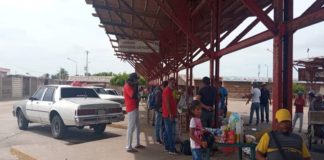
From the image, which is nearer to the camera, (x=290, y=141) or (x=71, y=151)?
(x=290, y=141)

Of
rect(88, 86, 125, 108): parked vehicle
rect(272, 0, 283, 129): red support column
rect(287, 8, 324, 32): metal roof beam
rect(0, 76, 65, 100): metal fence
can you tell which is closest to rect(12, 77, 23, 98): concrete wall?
rect(0, 76, 65, 100): metal fence

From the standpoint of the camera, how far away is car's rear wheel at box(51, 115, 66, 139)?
12266mm

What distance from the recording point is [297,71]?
26953 mm

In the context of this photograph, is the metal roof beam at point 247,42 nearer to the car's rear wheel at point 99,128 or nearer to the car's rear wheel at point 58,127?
the car's rear wheel at point 58,127

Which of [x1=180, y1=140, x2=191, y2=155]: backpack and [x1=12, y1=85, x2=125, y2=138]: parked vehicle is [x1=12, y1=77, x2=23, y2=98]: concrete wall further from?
[x1=180, y1=140, x2=191, y2=155]: backpack

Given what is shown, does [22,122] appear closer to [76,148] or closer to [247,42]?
[76,148]

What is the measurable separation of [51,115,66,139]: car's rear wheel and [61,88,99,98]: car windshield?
853mm

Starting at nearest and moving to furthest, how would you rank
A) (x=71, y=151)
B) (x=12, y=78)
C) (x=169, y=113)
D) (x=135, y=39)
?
(x=169, y=113), (x=71, y=151), (x=135, y=39), (x=12, y=78)

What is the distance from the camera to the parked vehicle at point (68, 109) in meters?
12.0

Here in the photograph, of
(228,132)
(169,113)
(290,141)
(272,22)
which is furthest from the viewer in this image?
(169,113)

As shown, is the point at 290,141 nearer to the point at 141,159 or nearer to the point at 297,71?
the point at 141,159

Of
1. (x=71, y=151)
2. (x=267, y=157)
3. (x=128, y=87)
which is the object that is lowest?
(x=71, y=151)

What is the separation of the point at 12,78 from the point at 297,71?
35289mm

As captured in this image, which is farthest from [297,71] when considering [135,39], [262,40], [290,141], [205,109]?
[290,141]
